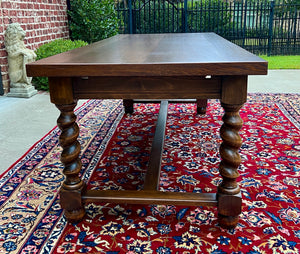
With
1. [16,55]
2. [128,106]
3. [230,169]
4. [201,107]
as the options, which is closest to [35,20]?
[16,55]

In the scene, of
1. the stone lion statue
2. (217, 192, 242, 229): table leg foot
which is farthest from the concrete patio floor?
(217, 192, 242, 229): table leg foot

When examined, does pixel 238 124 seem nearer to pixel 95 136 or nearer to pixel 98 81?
pixel 98 81

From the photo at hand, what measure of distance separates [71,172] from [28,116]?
2.22 meters

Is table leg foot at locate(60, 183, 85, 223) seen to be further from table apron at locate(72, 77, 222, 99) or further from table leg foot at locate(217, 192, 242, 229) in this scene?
table leg foot at locate(217, 192, 242, 229)

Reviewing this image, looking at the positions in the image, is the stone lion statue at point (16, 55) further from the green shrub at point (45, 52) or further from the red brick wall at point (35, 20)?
the green shrub at point (45, 52)

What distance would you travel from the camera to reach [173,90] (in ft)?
4.81

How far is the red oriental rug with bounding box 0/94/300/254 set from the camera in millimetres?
1483

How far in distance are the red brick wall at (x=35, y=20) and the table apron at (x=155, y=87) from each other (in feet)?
11.7

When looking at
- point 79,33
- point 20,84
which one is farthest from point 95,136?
point 79,33

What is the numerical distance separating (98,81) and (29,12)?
14.7 feet

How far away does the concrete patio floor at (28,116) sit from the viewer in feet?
8.75

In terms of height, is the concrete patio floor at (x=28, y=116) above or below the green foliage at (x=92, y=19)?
below

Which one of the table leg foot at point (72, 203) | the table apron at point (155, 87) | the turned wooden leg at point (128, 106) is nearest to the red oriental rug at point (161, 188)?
the table leg foot at point (72, 203)

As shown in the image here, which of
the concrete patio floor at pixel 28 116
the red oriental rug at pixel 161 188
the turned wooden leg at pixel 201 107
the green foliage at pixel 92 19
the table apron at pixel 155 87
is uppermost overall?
the green foliage at pixel 92 19
